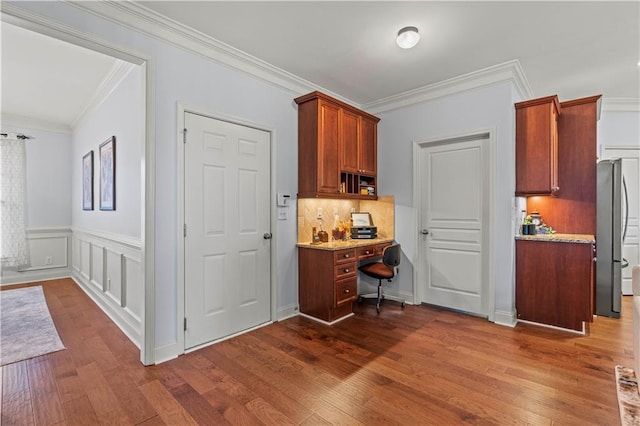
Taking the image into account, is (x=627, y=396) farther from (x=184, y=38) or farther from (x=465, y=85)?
(x=184, y=38)

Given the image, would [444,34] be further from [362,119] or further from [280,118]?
[280,118]

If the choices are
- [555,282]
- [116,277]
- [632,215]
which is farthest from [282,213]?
[632,215]

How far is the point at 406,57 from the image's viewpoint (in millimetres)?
3186

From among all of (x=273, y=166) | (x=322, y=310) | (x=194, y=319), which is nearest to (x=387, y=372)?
(x=322, y=310)

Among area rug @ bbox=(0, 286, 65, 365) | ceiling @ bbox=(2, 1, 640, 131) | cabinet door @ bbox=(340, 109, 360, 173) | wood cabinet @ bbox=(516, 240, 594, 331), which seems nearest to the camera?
ceiling @ bbox=(2, 1, 640, 131)

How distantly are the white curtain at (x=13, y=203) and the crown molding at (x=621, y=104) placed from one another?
9.44 meters

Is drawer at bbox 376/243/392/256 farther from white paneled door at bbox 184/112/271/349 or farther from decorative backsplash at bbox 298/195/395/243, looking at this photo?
white paneled door at bbox 184/112/271/349

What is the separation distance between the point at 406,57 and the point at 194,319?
131 inches

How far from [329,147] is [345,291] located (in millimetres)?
1714

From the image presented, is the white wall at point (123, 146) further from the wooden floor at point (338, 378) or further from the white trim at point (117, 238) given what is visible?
the wooden floor at point (338, 378)

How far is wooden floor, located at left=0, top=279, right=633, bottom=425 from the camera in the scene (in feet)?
6.30

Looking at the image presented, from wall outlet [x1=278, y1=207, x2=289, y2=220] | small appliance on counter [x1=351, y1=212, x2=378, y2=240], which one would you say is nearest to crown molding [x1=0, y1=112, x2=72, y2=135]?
wall outlet [x1=278, y1=207, x2=289, y2=220]

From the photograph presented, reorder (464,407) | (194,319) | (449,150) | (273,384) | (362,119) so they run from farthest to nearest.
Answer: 1. (362,119)
2. (449,150)
3. (194,319)
4. (273,384)
5. (464,407)

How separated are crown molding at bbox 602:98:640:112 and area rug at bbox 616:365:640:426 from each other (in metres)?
4.06
